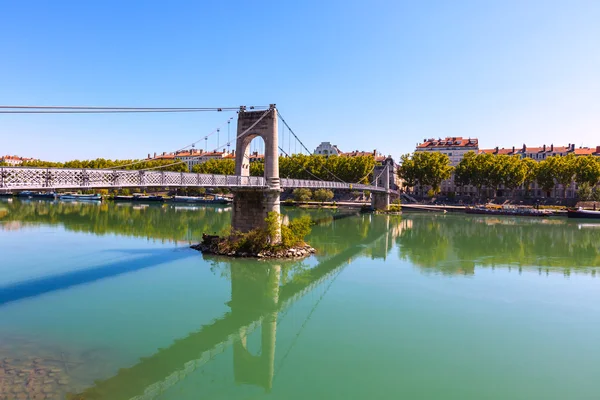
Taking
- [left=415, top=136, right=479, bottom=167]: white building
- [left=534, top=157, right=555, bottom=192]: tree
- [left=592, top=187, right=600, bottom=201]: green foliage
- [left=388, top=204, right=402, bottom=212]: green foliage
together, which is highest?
[left=415, top=136, right=479, bottom=167]: white building

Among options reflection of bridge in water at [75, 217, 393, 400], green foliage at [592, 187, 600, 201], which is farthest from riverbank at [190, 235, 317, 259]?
green foliage at [592, 187, 600, 201]

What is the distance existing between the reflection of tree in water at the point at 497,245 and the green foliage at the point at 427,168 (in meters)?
20.7

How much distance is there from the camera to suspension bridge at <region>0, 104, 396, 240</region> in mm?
10484

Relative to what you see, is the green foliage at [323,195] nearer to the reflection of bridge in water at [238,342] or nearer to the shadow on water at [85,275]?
the shadow on water at [85,275]

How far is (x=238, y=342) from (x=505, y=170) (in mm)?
57463

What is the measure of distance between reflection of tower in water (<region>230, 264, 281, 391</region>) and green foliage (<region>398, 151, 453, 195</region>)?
161 ft

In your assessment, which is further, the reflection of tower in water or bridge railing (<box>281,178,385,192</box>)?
bridge railing (<box>281,178,385,192</box>)

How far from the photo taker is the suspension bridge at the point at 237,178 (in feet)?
34.4

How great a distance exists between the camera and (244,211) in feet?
72.3

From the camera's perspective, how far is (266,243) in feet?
68.5

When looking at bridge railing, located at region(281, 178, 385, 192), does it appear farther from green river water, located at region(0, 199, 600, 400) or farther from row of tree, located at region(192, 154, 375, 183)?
row of tree, located at region(192, 154, 375, 183)

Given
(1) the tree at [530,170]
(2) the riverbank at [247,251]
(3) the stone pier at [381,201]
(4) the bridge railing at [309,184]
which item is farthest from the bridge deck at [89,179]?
(1) the tree at [530,170]

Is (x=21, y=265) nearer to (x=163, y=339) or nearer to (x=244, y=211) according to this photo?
(x=244, y=211)

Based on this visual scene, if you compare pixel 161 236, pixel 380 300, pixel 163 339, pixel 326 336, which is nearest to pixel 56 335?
pixel 163 339
